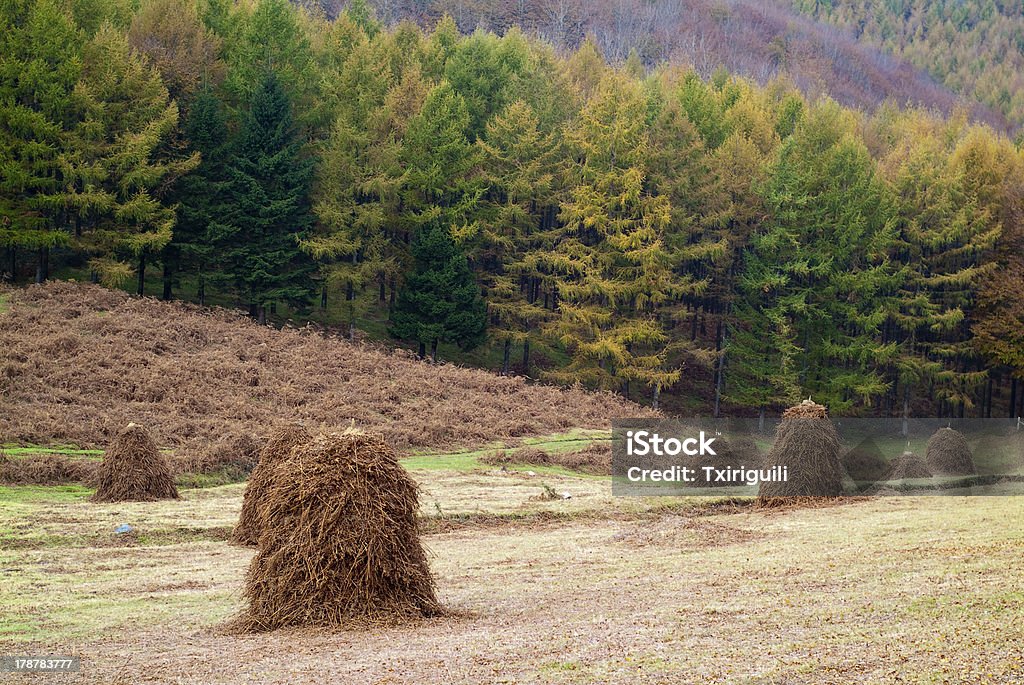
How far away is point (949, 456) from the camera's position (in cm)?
2602

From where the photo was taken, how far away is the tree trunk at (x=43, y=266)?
45.5 meters

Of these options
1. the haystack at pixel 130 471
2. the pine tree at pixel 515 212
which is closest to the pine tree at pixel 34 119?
the pine tree at pixel 515 212

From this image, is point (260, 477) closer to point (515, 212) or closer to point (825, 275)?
point (515, 212)

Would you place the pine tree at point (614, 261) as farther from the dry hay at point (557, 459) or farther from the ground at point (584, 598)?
the ground at point (584, 598)

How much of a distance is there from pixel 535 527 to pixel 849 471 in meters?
8.58

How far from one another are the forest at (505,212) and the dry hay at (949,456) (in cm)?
2556

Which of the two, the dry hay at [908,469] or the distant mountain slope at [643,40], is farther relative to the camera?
the distant mountain slope at [643,40]

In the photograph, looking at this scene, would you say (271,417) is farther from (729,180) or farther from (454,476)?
(729,180)

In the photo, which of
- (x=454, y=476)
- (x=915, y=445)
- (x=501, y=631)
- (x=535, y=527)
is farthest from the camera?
(x=915, y=445)

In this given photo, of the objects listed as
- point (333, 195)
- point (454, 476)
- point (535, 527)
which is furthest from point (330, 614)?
point (333, 195)

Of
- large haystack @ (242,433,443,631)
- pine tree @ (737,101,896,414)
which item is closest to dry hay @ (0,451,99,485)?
large haystack @ (242,433,443,631)

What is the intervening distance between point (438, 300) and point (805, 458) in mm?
31391

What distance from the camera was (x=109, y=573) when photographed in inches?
600

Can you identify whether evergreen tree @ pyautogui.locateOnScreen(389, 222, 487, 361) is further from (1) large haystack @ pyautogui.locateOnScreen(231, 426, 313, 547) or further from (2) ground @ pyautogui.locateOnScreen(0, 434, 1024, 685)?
(1) large haystack @ pyautogui.locateOnScreen(231, 426, 313, 547)
